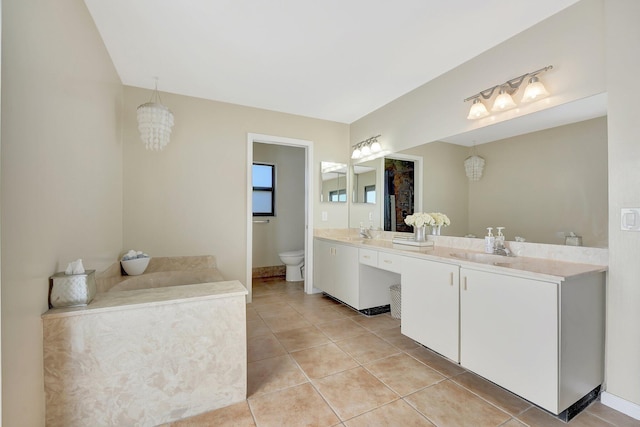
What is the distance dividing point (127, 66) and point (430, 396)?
11.3ft

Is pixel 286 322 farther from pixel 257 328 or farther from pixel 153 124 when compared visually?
pixel 153 124

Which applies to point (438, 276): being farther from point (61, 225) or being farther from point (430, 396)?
point (61, 225)

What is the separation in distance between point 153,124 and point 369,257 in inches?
90.1

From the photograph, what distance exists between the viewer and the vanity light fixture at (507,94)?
1797 mm

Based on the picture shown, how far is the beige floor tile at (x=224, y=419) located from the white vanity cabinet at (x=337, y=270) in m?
1.62

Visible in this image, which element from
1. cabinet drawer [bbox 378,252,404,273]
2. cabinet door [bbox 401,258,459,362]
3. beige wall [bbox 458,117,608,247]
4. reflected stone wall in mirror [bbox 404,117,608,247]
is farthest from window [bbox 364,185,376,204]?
cabinet door [bbox 401,258,459,362]

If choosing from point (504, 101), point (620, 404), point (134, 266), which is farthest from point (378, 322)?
point (134, 266)

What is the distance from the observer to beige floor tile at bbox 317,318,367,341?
8.06ft

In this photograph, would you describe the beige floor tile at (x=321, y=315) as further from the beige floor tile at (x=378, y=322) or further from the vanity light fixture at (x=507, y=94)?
the vanity light fixture at (x=507, y=94)

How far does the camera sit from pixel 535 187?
6.46ft

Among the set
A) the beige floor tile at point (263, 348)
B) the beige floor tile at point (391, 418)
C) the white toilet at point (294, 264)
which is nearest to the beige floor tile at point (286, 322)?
the beige floor tile at point (263, 348)

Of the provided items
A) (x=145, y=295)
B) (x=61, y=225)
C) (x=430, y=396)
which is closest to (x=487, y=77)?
(x=430, y=396)

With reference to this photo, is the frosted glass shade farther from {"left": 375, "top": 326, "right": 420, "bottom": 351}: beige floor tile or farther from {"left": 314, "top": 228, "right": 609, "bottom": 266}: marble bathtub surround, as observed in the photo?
{"left": 375, "top": 326, "right": 420, "bottom": 351}: beige floor tile

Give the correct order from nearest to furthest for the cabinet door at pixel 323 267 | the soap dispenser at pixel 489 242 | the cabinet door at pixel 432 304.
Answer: the cabinet door at pixel 432 304
the soap dispenser at pixel 489 242
the cabinet door at pixel 323 267
